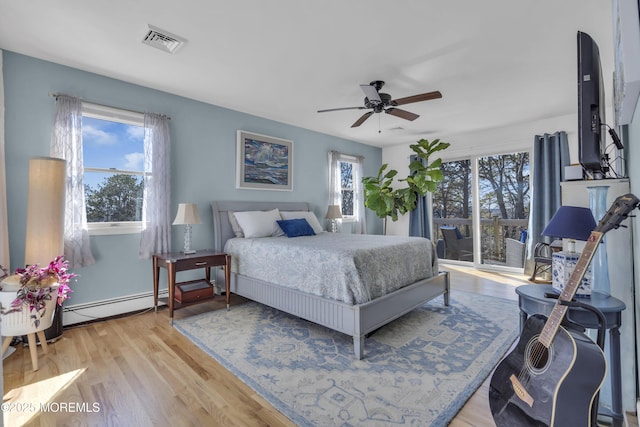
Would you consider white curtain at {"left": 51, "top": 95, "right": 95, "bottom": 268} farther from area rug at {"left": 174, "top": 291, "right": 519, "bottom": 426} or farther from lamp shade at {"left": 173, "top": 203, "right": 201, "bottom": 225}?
area rug at {"left": 174, "top": 291, "right": 519, "bottom": 426}

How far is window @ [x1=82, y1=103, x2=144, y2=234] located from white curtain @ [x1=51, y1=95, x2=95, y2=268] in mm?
149

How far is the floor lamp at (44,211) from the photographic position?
243 centimetres

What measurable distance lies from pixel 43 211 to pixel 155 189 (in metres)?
1.05

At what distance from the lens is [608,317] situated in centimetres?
135

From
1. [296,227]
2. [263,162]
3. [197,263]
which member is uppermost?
[263,162]

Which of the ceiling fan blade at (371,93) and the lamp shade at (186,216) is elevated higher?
the ceiling fan blade at (371,93)

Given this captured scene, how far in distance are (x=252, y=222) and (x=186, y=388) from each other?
2.18 meters

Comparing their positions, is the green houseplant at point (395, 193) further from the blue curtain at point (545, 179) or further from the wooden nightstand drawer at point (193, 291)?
the wooden nightstand drawer at point (193, 291)

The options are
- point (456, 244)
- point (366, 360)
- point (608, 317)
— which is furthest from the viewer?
point (456, 244)

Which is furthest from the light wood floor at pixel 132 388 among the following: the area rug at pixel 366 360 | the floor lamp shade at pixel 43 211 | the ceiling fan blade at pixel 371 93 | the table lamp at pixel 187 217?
the ceiling fan blade at pixel 371 93

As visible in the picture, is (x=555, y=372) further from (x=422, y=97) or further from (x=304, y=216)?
(x=304, y=216)

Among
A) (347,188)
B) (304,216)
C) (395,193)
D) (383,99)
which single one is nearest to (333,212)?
(304,216)

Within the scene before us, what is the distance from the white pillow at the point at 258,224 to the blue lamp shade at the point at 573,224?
2988 millimetres

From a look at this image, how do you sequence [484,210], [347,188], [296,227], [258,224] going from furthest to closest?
[347,188]
[484,210]
[296,227]
[258,224]
